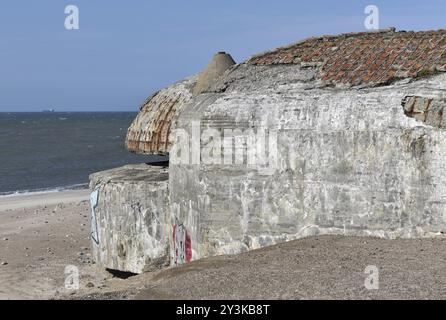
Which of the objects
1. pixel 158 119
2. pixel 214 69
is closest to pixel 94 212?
pixel 158 119

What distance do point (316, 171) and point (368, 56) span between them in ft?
8.72

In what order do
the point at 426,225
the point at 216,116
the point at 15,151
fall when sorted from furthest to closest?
the point at 15,151 < the point at 216,116 < the point at 426,225

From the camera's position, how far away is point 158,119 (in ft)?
45.9

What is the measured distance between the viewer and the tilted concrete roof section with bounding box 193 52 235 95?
13672 millimetres

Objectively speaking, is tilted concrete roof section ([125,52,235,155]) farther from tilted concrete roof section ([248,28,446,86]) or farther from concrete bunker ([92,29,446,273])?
concrete bunker ([92,29,446,273])

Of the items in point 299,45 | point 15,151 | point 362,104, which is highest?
point 299,45

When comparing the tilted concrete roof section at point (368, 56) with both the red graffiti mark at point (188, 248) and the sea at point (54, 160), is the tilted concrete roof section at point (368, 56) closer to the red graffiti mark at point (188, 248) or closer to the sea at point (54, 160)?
the red graffiti mark at point (188, 248)

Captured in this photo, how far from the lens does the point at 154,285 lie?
26.4ft

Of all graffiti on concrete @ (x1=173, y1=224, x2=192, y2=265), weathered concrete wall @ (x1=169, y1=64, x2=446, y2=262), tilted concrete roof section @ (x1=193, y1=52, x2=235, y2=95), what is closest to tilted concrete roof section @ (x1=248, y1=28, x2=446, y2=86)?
weathered concrete wall @ (x1=169, y1=64, x2=446, y2=262)
